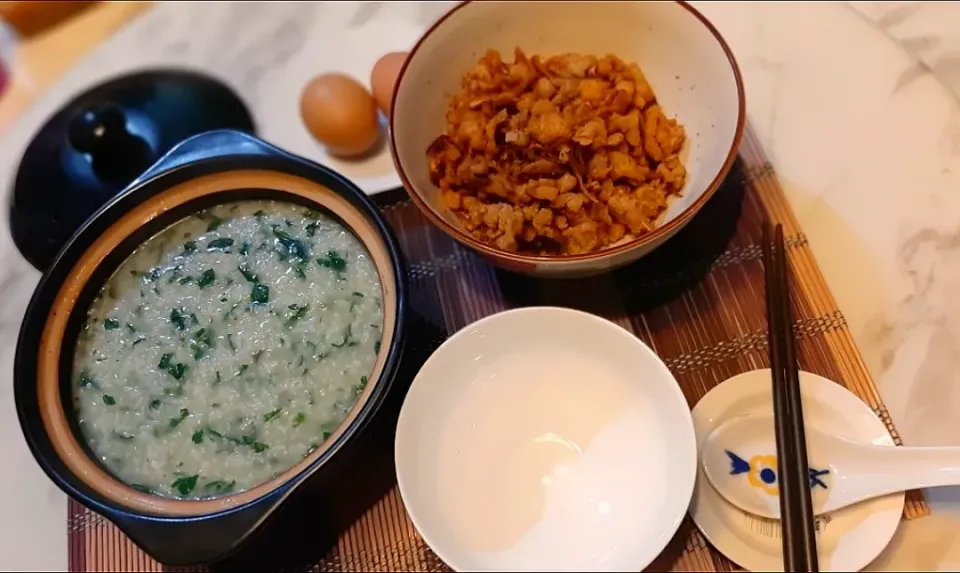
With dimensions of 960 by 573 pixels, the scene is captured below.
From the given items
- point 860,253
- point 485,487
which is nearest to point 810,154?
point 860,253

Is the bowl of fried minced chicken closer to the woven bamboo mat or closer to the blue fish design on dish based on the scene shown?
the woven bamboo mat

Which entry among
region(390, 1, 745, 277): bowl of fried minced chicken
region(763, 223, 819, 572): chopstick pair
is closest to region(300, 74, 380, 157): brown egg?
region(390, 1, 745, 277): bowl of fried minced chicken

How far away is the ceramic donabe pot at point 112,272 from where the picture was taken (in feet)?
2.95

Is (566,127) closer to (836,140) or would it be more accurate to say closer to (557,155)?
(557,155)

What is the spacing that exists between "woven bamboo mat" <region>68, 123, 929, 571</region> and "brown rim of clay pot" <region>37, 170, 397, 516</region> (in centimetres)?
18

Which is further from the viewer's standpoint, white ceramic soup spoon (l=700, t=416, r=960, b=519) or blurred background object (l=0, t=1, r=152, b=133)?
blurred background object (l=0, t=1, r=152, b=133)

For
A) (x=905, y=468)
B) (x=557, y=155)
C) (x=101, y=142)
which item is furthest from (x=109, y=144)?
(x=905, y=468)

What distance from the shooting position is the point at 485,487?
1.00m

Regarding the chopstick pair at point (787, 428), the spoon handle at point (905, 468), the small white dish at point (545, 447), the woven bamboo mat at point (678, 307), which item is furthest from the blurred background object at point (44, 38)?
the spoon handle at point (905, 468)

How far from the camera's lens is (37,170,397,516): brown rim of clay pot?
92cm

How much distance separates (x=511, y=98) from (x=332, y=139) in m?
0.32

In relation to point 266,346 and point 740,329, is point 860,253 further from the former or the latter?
point 266,346

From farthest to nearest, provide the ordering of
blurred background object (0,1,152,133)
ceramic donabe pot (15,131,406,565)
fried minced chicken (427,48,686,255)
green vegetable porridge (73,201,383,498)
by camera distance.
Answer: blurred background object (0,1,152,133), fried minced chicken (427,48,686,255), green vegetable porridge (73,201,383,498), ceramic donabe pot (15,131,406,565)

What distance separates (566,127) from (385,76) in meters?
0.35
